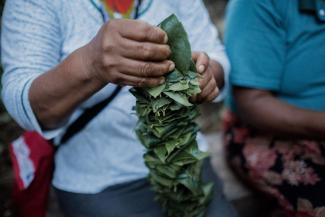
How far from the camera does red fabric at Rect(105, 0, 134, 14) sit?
4.34 feet

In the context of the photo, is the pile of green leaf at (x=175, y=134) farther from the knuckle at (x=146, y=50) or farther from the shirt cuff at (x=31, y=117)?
the shirt cuff at (x=31, y=117)

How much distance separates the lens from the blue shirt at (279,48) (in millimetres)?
1520

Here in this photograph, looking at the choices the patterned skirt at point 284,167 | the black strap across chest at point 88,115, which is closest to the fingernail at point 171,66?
the black strap across chest at point 88,115

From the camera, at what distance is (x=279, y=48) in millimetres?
1561

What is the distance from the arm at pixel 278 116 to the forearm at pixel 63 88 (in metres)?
0.67

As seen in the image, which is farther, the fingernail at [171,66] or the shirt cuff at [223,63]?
the shirt cuff at [223,63]

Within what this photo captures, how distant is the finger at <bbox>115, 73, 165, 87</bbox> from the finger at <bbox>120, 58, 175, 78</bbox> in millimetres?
13

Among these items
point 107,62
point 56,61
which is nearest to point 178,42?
point 107,62

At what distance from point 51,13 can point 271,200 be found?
1.20 m

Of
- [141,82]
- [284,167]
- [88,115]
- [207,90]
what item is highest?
[141,82]

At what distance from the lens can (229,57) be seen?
63.7 inches

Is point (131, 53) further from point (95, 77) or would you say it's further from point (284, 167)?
point (284, 167)

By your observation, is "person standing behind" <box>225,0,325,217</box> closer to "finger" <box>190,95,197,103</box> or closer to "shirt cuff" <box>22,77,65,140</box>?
"finger" <box>190,95,197,103</box>

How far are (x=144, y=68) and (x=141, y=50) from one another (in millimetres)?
44
